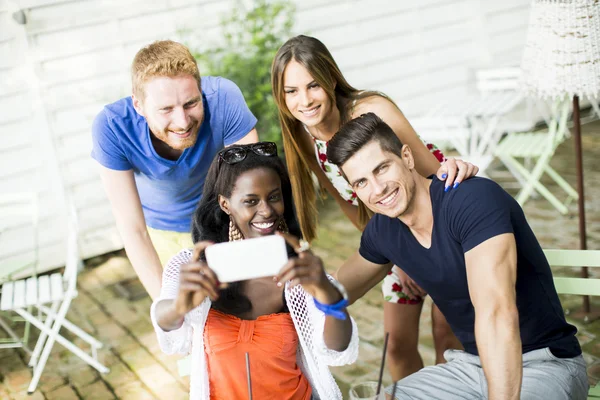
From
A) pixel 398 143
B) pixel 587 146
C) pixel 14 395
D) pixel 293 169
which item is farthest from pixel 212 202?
pixel 587 146

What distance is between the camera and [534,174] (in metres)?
6.03

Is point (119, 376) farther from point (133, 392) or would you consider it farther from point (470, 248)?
point (470, 248)

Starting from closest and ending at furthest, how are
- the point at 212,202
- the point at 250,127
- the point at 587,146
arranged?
the point at 212,202 → the point at 250,127 → the point at 587,146

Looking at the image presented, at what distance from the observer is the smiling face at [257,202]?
2.21 meters

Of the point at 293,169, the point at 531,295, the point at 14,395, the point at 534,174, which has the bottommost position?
the point at 14,395

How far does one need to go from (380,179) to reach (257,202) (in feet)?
1.51

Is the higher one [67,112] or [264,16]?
[264,16]

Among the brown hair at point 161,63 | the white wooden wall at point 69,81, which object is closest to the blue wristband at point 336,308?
the brown hair at point 161,63

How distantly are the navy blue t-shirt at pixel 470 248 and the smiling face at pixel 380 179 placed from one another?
0.13 m

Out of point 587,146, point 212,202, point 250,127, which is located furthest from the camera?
point 587,146

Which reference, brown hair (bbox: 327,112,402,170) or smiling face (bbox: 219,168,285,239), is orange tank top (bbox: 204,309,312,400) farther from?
brown hair (bbox: 327,112,402,170)

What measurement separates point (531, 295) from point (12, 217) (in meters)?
4.90

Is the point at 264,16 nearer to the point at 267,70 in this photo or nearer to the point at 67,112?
the point at 267,70

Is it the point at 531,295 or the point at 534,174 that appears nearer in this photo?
the point at 531,295
